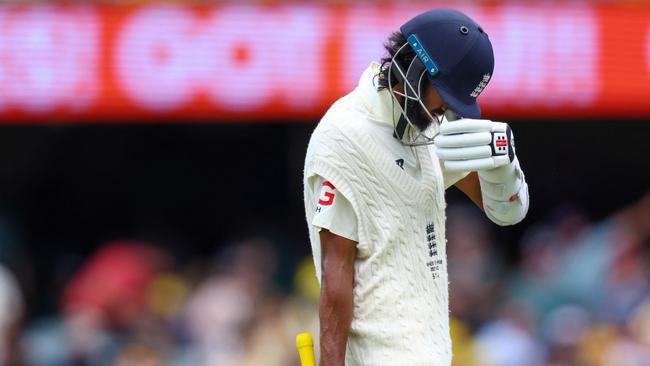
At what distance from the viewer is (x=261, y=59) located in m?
6.62

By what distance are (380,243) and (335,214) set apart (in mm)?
149

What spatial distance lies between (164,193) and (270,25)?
1767 millimetres

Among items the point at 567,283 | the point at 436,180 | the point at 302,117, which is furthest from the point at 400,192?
the point at 567,283

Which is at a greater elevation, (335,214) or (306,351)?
(335,214)

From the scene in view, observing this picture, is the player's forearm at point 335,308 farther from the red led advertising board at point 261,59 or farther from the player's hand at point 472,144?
the red led advertising board at point 261,59

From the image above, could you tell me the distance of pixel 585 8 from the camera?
268 inches

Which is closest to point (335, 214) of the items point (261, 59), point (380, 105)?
point (380, 105)

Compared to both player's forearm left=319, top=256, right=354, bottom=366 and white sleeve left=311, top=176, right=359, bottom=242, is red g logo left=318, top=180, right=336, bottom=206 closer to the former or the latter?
white sleeve left=311, top=176, right=359, bottom=242

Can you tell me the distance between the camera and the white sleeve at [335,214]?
128 inches

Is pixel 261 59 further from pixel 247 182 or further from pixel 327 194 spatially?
pixel 327 194

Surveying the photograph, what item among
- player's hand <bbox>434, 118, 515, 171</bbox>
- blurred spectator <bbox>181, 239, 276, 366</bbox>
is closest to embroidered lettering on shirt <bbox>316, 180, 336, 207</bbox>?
A: player's hand <bbox>434, 118, 515, 171</bbox>

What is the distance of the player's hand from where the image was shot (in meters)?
3.18

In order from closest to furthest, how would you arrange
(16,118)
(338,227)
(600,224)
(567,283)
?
1. (338,227)
2. (16,118)
3. (567,283)
4. (600,224)

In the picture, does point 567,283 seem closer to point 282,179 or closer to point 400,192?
point 282,179
